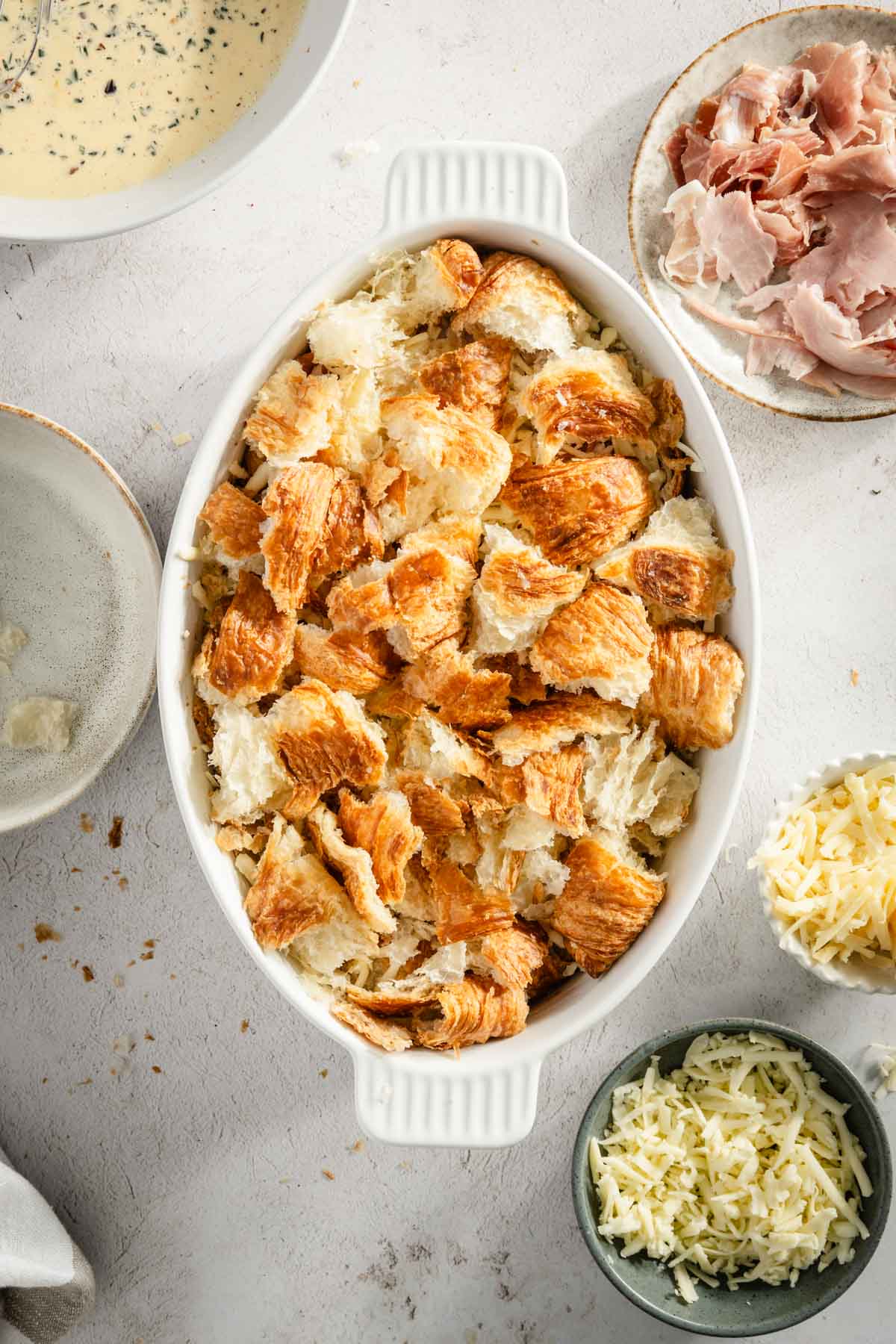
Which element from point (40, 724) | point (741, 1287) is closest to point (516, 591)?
point (40, 724)

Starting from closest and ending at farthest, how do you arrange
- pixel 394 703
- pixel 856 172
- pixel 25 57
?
pixel 394 703
pixel 25 57
pixel 856 172

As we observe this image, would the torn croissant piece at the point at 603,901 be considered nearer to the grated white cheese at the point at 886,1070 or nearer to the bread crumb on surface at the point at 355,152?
the grated white cheese at the point at 886,1070

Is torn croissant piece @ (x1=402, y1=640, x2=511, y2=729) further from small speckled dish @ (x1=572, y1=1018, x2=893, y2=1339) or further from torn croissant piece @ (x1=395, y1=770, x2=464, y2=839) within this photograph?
small speckled dish @ (x1=572, y1=1018, x2=893, y2=1339)

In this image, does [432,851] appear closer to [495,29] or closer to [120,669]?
[120,669]

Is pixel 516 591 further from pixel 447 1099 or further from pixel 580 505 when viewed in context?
pixel 447 1099

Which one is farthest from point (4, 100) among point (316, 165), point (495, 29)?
point (495, 29)

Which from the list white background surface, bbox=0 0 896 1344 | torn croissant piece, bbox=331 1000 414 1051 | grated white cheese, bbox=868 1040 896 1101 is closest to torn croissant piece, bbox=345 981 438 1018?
torn croissant piece, bbox=331 1000 414 1051
